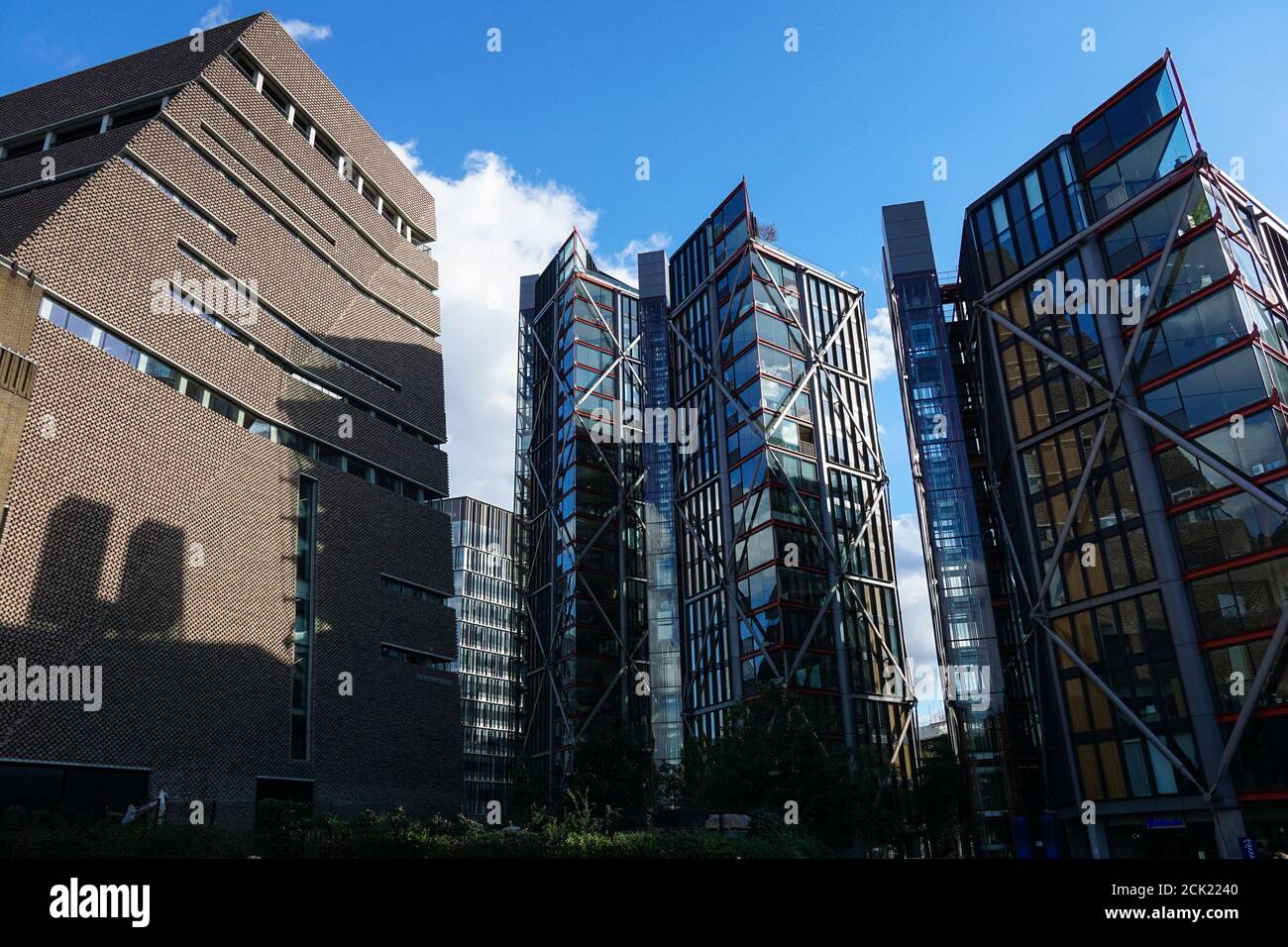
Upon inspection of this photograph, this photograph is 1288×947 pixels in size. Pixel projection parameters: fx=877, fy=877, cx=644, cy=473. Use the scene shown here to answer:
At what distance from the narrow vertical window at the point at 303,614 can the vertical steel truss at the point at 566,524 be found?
128ft

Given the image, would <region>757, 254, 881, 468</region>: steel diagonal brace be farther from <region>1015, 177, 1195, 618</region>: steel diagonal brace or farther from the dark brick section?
the dark brick section

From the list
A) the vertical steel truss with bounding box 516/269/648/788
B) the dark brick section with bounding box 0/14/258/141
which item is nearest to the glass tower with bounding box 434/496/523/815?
the vertical steel truss with bounding box 516/269/648/788

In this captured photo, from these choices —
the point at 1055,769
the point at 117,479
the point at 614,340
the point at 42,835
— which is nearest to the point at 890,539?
the point at 1055,769

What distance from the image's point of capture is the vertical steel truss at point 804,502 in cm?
6831

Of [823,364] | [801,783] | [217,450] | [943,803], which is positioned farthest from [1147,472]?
[217,450]

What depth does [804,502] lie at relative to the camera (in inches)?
2798

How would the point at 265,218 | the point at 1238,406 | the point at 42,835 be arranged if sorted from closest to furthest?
the point at 42,835 < the point at 1238,406 < the point at 265,218

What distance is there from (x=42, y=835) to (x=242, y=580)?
688 inches

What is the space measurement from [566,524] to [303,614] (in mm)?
44531

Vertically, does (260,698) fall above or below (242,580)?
below

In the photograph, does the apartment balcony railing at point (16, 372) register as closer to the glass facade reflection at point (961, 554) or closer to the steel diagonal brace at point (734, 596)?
the steel diagonal brace at point (734, 596)

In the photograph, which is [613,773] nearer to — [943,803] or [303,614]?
[303,614]

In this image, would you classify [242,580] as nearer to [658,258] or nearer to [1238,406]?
[1238,406]
